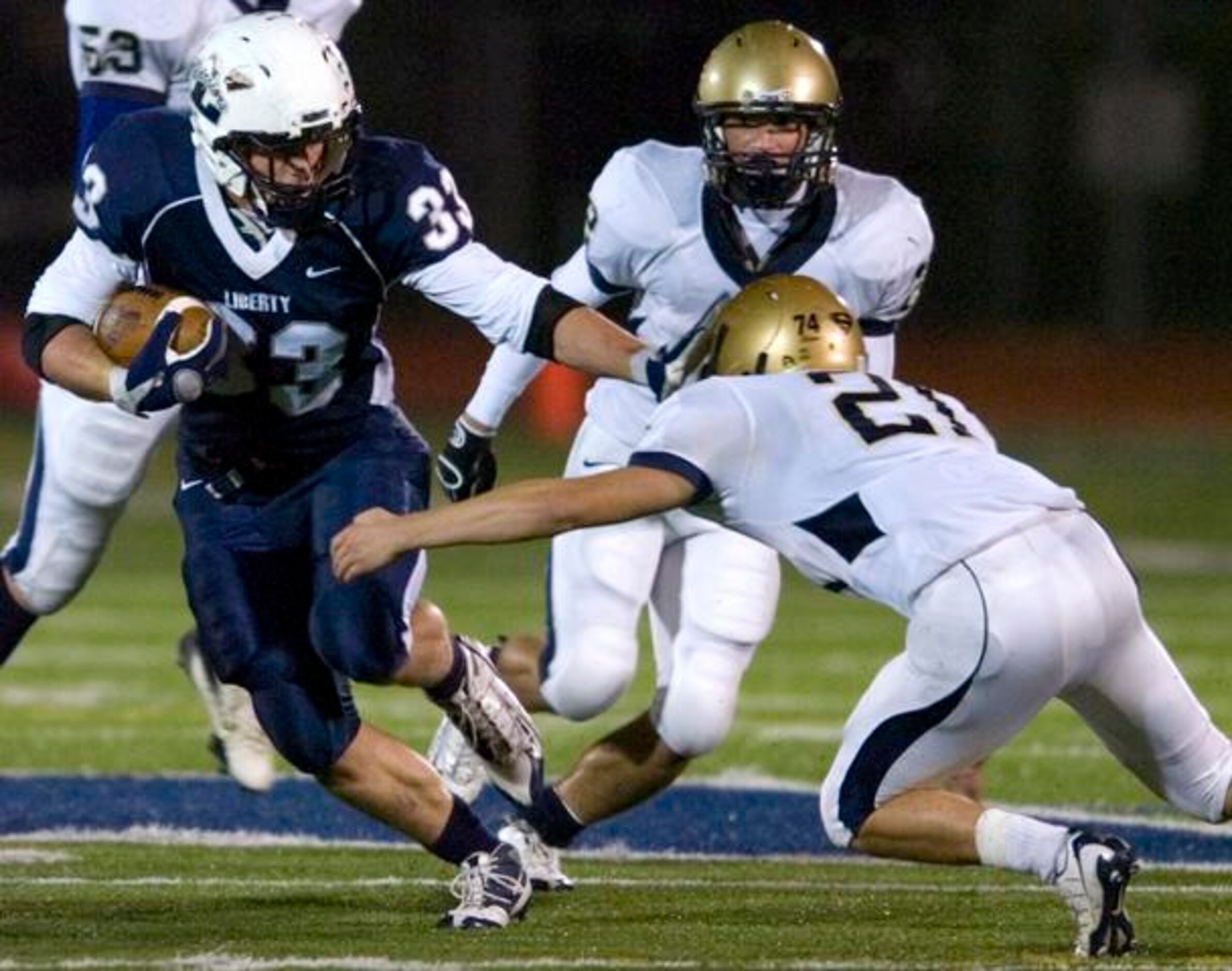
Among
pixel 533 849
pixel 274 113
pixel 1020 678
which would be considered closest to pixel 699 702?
pixel 533 849

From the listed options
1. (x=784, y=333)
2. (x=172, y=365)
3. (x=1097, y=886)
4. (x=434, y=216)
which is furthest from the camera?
(x=434, y=216)

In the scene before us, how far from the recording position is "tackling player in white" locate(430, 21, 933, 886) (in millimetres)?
5156

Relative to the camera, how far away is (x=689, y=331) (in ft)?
17.3

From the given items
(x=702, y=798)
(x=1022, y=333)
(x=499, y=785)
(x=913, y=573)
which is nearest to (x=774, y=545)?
(x=913, y=573)

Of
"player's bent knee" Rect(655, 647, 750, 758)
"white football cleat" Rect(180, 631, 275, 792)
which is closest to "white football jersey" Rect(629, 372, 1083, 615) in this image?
"player's bent knee" Rect(655, 647, 750, 758)

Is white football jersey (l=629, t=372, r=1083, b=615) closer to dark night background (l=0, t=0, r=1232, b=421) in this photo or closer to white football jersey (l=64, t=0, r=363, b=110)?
white football jersey (l=64, t=0, r=363, b=110)

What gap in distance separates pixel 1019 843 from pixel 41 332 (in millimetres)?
1683

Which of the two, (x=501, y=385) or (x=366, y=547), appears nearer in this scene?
(x=366, y=547)

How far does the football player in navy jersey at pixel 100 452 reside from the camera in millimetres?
5773

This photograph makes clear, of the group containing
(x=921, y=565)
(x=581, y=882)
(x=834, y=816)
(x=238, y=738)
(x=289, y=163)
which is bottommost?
(x=238, y=738)

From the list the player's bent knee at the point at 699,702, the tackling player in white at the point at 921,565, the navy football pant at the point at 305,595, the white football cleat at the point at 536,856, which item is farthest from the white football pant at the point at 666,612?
the tackling player in white at the point at 921,565

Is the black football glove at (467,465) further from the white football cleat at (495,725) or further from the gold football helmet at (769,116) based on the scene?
the gold football helmet at (769,116)

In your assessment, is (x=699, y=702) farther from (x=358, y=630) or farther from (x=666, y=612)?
(x=358, y=630)

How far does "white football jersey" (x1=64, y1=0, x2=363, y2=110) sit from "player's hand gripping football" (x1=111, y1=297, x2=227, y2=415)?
4.23ft
